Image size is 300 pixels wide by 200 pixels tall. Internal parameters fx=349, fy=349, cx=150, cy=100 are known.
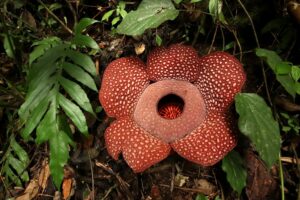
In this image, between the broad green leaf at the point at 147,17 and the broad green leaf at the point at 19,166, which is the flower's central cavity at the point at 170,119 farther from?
the broad green leaf at the point at 19,166

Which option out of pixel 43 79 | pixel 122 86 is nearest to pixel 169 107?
pixel 122 86

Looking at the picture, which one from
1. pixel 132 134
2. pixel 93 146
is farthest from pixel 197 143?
pixel 93 146

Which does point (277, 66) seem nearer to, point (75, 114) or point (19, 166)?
point (75, 114)

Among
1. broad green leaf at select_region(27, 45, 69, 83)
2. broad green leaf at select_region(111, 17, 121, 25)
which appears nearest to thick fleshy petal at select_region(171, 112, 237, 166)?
broad green leaf at select_region(27, 45, 69, 83)

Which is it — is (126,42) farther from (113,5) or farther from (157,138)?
(157,138)

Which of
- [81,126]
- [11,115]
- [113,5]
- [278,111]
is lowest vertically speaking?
[11,115]

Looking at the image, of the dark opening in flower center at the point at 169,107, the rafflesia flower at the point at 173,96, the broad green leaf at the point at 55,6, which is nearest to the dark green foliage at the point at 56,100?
the rafflesia flower at the point at 173,96
